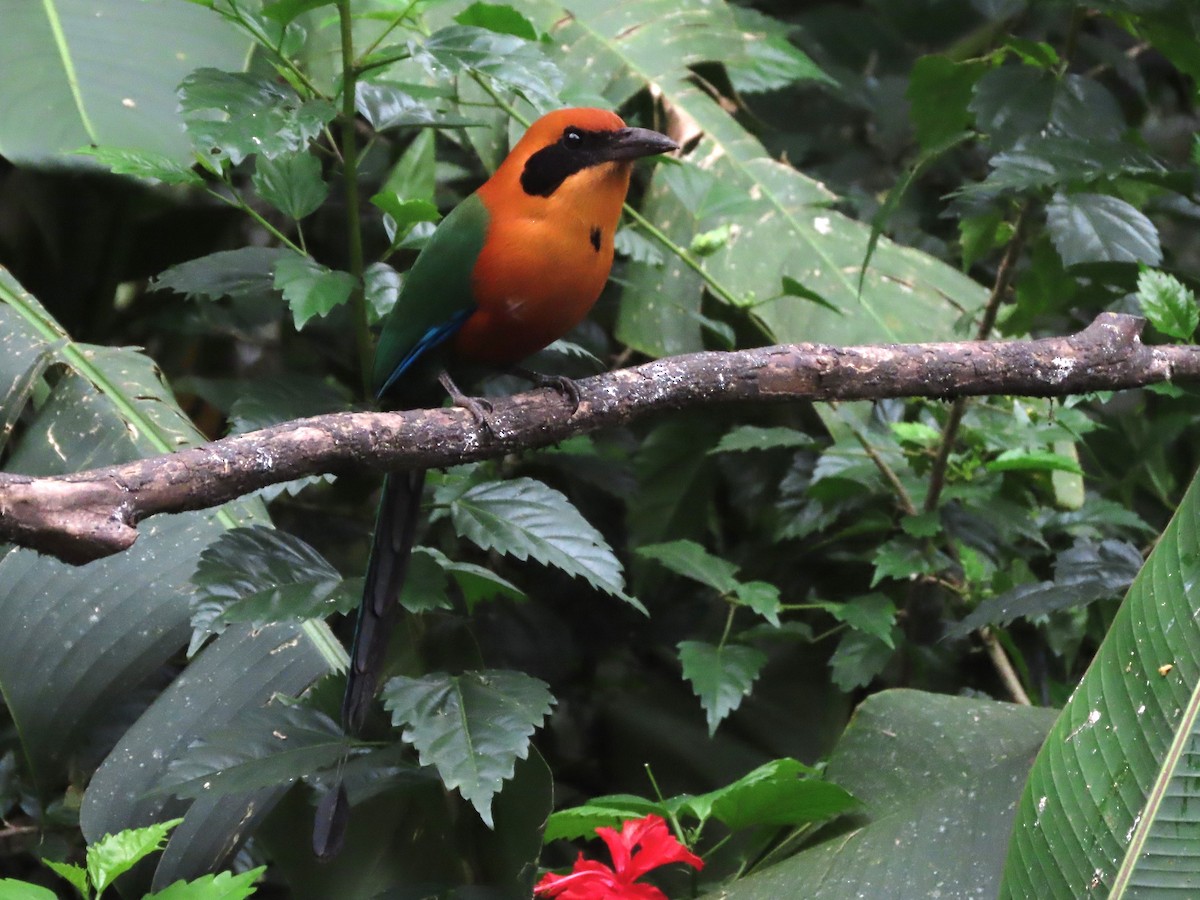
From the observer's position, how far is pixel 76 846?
2.55 m

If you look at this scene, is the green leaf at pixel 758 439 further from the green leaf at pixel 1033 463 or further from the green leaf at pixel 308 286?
the green leaf at pixel 308 286

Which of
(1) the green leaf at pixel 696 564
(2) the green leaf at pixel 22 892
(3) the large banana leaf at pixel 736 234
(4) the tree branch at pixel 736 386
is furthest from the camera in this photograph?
(3) the large banana leaf at pixel 736 234

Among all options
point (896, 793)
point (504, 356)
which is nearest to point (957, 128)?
point (504, 356)

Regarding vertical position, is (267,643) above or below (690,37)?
below

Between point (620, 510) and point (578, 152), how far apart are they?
5.04 feet

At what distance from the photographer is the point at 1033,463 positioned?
246cm

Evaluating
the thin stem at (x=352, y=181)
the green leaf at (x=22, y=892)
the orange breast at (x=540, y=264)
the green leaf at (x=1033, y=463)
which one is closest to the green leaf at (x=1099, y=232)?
the green leaf at (x=1033, y=463)

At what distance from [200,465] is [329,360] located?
6.82 ft

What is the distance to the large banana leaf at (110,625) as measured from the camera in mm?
1914

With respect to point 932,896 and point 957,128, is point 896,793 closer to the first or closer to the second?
point 932,896

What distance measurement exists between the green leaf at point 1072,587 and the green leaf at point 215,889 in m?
1.33

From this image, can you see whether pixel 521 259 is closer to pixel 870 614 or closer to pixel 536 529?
pixel 536 529

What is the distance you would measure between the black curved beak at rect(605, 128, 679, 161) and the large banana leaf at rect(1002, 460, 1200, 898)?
1.08 m

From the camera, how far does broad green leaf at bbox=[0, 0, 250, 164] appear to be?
2.46m
